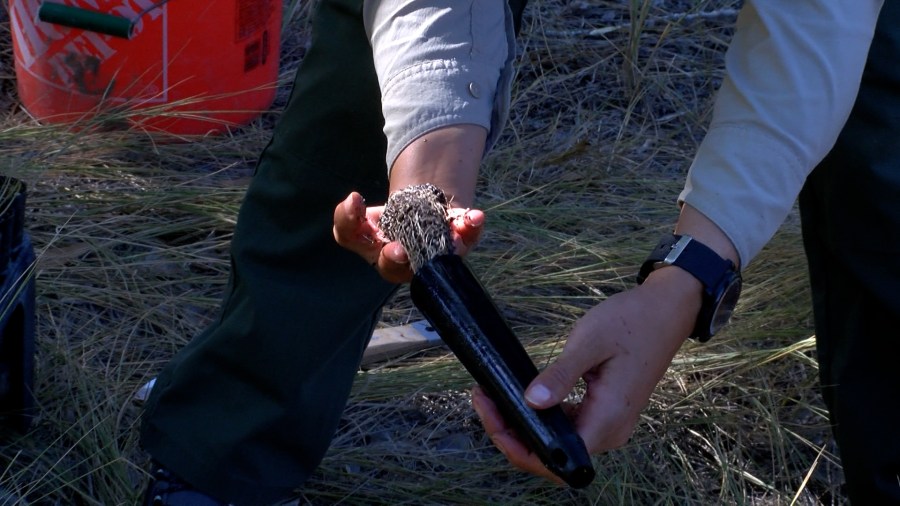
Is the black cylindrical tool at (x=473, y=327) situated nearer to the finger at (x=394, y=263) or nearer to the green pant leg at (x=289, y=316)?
the finger at (x=394, y=263)

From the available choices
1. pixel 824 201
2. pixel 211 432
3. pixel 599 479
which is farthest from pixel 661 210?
pixel 211 432

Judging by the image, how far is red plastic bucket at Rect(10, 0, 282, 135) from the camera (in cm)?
257

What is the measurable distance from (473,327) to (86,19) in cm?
185

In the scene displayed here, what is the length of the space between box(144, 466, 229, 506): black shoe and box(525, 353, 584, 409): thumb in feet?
2.71

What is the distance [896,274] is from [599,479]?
0.62 metres

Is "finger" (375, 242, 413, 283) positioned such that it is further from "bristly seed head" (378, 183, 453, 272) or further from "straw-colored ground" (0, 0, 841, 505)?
"straw-colored ground" (0, 0, 841, 505)

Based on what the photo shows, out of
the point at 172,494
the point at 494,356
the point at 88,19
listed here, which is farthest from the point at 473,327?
the point at 88,19

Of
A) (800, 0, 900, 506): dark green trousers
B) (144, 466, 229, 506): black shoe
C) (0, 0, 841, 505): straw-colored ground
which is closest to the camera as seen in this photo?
(800, 0, 900, 506): dark green trousers

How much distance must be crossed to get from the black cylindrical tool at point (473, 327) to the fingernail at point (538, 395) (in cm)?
2

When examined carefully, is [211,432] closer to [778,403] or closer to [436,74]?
[436,74]

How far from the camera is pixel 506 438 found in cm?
101

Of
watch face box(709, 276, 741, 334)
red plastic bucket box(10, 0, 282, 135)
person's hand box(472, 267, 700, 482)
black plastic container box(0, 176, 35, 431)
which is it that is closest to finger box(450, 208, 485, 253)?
person's hand box(472, 267, 700, 482)

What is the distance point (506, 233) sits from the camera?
247 cm

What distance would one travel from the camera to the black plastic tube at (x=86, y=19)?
8.11ft
